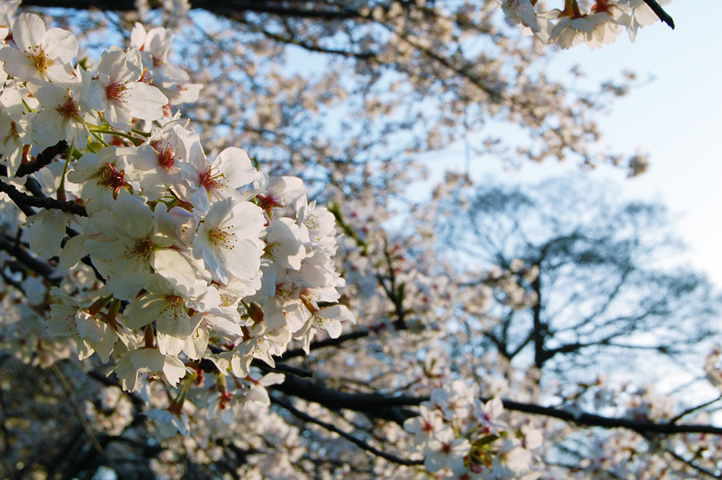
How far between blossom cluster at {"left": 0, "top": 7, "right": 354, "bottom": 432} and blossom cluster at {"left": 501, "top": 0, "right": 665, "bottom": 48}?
27.1 inches

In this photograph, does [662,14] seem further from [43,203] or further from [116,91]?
[43,203]

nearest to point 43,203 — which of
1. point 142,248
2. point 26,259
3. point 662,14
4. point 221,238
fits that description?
point 142,248

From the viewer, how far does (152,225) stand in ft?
2.83

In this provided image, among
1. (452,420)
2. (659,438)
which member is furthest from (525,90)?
(452,420)

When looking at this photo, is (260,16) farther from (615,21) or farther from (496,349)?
(496,349)

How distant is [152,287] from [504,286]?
7.12 meters

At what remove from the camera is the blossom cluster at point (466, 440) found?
188 centimetres

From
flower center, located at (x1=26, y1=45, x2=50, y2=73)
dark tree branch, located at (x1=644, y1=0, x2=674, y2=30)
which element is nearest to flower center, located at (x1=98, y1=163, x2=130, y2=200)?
flower center, located at (x1=26, y1=45, x2=50, y2=73)

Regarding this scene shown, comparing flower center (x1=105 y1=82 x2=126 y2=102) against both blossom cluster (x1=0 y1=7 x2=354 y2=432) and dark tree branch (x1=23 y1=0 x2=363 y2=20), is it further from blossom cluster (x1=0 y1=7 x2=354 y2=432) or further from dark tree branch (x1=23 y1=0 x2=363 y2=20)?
dark tree branch (x1=23 y1=0 x2=363 y2=20)

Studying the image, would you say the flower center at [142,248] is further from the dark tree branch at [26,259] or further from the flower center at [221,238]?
the dark tree branch at [26,259]

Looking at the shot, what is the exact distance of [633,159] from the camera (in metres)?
5.79

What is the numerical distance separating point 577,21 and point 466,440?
4.68 feet

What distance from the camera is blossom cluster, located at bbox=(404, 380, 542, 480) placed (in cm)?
188

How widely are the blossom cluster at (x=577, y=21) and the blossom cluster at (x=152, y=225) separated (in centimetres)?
69
